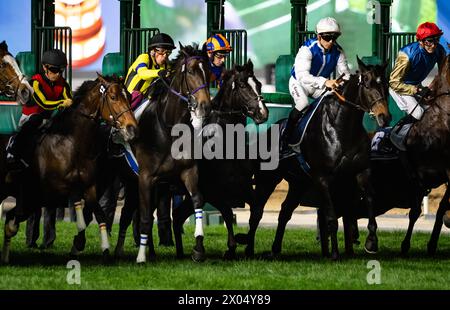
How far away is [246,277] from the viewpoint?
13617 mm

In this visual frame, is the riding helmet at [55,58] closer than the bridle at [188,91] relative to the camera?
No

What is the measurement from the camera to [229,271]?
46.0 ft

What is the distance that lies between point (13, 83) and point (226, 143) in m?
2.47

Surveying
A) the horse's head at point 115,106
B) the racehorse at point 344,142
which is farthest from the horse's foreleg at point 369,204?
the horse's head at point 115,106

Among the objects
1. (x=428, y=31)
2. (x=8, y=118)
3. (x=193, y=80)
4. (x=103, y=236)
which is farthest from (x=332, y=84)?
(x=8, y=118)

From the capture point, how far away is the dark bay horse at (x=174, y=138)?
573 inches

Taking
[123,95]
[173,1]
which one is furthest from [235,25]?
[123,95]

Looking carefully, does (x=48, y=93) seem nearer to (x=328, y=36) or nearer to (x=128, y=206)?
(x=128, y=206)

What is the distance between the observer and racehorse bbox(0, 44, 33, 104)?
13969mm

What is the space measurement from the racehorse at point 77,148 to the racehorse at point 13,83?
2.39ft

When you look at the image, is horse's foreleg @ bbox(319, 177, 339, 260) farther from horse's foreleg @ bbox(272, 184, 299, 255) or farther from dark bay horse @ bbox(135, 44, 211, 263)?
dark bay horse @ bbox(135, 44, 211, 263)

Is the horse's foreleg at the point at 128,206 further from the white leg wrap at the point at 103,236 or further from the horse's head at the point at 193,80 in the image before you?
the horse's head at the point at 193,80

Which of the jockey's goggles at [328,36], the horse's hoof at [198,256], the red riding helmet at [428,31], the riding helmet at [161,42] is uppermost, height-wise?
the red riding helmet at [428,31]

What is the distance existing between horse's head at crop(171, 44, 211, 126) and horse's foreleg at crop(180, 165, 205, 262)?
584 mm
